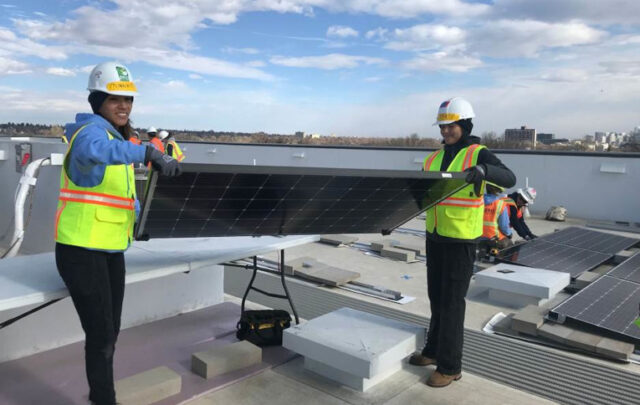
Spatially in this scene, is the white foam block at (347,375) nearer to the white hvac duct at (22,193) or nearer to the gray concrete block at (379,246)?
the white hvac duct at (22,193)

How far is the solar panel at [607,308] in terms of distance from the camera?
4.83 metres

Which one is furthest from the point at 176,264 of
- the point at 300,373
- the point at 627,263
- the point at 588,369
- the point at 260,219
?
the point at 627,263

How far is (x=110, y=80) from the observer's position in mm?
2744

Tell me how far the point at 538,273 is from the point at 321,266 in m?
2.93

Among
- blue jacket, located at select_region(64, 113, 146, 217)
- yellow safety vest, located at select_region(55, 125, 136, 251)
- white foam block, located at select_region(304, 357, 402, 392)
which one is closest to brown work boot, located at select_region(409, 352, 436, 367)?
white foam block, located at select_region(304, 357, 402, 392)

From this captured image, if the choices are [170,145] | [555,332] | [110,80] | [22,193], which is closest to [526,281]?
[555,332]

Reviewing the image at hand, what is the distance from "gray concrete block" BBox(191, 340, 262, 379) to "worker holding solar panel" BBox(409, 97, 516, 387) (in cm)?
143

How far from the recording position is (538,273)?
21.3 ft

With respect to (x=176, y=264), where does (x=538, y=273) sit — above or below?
below

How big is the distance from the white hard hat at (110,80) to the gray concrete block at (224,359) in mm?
2117

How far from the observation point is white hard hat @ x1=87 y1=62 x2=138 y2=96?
108 inches

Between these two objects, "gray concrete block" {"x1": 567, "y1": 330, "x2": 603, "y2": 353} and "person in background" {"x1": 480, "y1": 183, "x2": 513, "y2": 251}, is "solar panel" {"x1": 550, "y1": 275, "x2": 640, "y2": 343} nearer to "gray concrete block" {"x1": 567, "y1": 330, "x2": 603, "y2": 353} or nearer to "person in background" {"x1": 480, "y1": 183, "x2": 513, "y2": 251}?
"gray concrete block" {"x1": 567, "y1": 330, "x2": 603, "y2": 353}

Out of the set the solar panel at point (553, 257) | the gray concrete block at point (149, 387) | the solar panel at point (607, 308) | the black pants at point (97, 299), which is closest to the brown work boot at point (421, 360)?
the solar panel at point (607, 308)

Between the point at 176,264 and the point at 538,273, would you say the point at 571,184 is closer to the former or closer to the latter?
the point at 538,273
